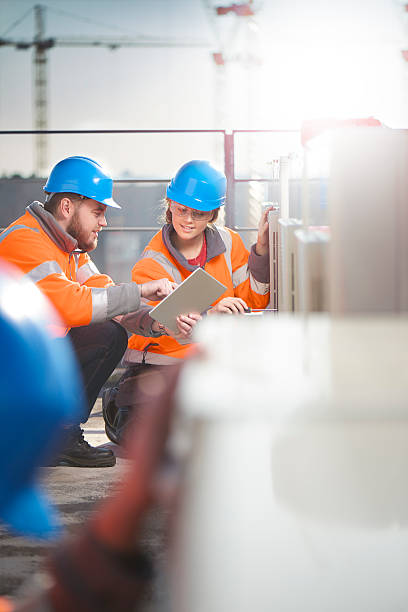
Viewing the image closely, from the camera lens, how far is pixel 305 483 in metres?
0.68

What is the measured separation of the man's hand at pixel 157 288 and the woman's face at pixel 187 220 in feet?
0.84

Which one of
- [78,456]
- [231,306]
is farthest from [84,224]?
[78,456]

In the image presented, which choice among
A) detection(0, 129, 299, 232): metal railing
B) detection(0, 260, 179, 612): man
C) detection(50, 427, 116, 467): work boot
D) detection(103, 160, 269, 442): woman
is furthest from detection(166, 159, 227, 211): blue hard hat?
detection(0, 260, 179, 612): man

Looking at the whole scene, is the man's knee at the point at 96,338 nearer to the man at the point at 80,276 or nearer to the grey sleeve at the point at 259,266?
the man at the point at 80,276

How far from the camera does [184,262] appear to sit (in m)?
2.74

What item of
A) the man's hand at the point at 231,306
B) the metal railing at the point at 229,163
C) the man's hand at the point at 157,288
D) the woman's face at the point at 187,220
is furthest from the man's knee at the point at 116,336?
the metal railing at the point at 229,163

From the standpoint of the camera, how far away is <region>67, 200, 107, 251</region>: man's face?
279 centimetres

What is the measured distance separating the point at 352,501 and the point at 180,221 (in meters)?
2.20

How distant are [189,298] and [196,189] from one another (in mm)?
666

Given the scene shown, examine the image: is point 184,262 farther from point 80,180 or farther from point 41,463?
point 41,463

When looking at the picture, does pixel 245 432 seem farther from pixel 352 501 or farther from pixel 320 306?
pixel 320 306

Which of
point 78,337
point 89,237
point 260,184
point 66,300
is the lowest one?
point 78,337

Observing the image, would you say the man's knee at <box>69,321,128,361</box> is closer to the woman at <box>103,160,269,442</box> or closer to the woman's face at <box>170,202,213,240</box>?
the woman at <box>103,160,269,442</box>

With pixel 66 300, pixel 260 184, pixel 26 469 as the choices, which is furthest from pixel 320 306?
pixel 260 184
